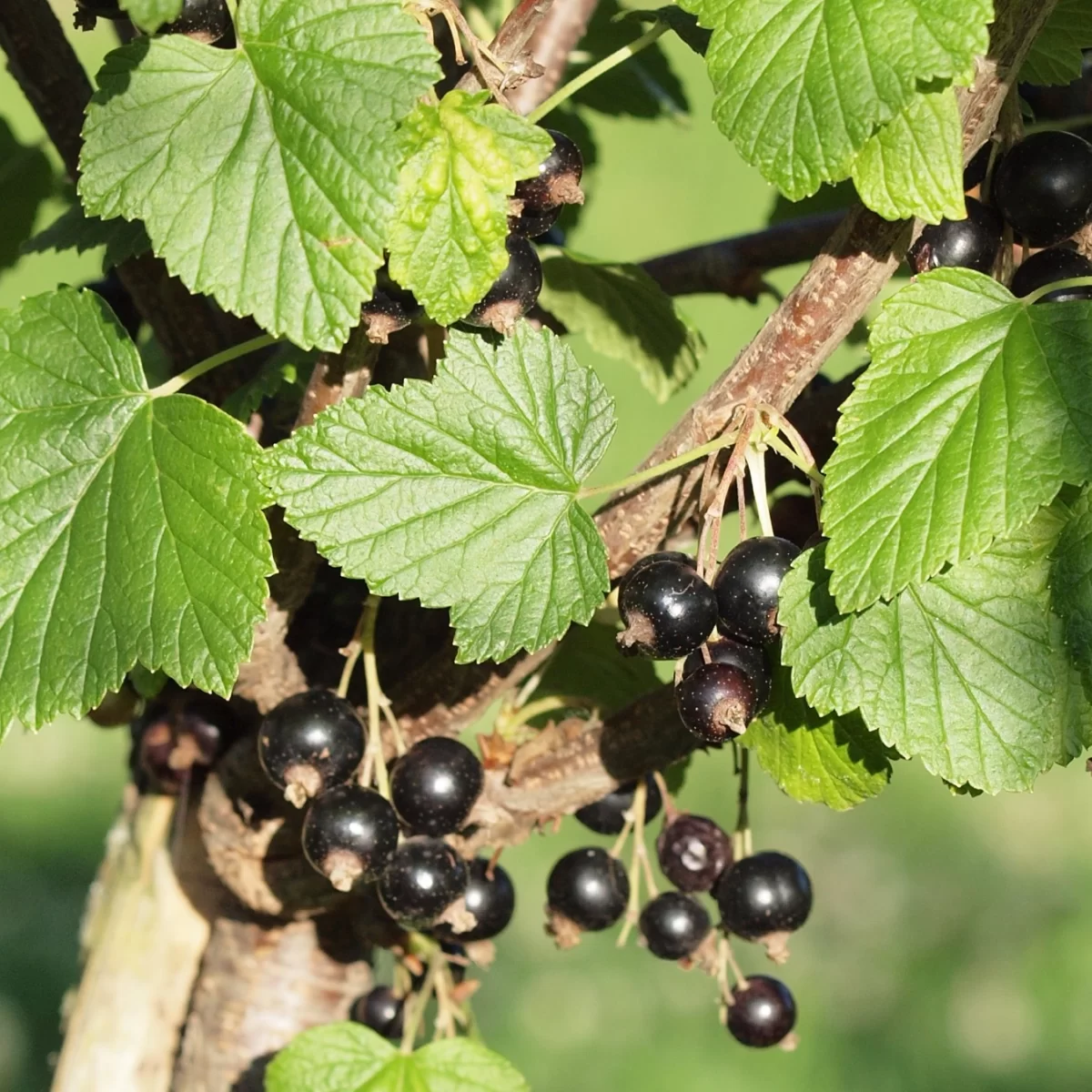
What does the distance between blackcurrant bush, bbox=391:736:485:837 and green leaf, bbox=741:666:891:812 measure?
35cm

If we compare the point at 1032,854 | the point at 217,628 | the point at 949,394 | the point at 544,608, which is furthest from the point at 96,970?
the point at 1032,854

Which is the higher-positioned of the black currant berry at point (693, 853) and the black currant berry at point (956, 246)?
the black currant berry at point (956, 246)

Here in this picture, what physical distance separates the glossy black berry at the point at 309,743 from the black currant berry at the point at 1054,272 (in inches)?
30.0

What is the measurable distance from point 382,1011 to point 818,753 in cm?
83

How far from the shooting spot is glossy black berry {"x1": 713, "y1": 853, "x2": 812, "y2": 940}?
1541 mm

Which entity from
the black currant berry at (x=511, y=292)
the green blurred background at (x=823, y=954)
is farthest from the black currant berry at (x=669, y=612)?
the green blurred background at (x=823, y=954)

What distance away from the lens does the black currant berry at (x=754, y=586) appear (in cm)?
109

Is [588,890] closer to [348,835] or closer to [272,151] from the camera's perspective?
[348,835]

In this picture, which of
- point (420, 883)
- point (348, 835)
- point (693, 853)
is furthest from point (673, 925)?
point (348, 835)

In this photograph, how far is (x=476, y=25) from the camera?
1.98m

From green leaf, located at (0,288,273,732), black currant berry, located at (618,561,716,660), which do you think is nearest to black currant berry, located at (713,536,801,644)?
black currant berry, located at (618,561,716,660)

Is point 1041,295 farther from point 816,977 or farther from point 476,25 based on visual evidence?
point 816,977

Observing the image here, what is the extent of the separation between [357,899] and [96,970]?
0.49 m

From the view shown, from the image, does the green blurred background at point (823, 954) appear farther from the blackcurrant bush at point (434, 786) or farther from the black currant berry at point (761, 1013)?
the blackcurrant bush at point (434, 786)
